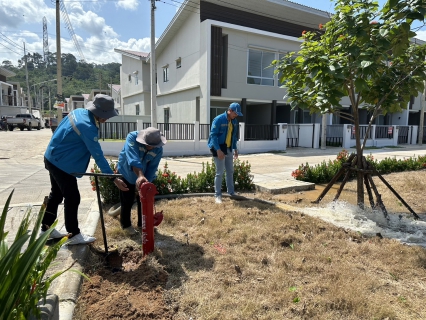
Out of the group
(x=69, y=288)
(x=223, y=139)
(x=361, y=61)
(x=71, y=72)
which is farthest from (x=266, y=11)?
(x=71, y=72)

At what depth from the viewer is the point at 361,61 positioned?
3730mm

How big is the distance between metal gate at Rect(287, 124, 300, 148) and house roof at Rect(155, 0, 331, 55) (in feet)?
20.9

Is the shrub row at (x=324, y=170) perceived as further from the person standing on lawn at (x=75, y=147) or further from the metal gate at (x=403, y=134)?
the metal gate at (x=403, y=134)

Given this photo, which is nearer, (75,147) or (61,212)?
(75,147)

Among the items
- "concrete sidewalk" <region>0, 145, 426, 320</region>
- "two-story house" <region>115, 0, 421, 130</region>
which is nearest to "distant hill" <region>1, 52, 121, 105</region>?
"two-story house" <region>115, 0, 421, 130</region>

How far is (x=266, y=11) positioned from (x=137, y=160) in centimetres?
1783

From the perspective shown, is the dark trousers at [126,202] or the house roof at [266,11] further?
the house roof at [266,11]

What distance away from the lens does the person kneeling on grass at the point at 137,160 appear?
11.1 ft

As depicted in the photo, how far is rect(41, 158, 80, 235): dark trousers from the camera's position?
329 centimetres

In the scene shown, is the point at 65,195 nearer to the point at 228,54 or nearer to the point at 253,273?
the point at 253,273

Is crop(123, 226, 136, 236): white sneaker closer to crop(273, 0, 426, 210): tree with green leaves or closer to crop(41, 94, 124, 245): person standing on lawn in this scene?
crop(41, 94, 124, 245): person standing on lawn

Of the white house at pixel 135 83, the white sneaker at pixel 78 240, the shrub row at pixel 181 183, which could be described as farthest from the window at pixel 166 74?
the white sneaker at pixel 78 240

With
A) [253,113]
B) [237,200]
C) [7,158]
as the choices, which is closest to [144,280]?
[237,200]

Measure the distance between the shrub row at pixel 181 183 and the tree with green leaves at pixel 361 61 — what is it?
217 cm
